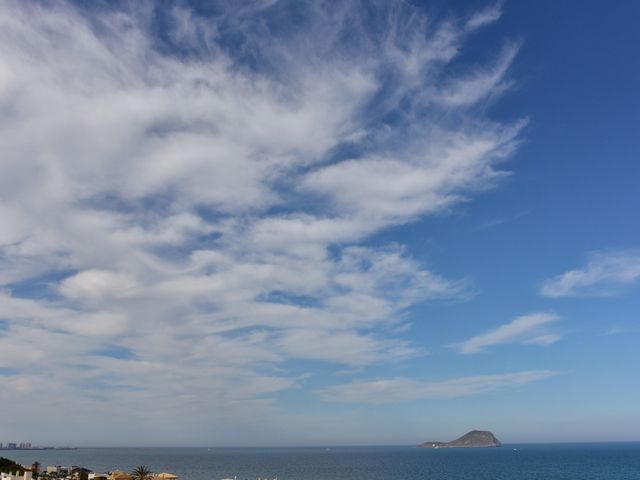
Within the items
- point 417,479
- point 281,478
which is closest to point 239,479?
point 281,478

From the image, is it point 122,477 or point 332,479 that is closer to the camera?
point 122,477

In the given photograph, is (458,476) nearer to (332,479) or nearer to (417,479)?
(417,479)

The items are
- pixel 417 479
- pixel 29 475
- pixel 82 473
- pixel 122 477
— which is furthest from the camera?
pixel 417 479

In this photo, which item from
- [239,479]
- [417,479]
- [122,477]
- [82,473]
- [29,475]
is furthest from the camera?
[239,479]

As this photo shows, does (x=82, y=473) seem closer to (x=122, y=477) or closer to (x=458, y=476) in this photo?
(x=122, y=477)

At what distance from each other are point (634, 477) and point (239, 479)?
273 ft

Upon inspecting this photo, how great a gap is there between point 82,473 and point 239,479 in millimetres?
48556

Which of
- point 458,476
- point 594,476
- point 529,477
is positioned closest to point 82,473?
point 458,476

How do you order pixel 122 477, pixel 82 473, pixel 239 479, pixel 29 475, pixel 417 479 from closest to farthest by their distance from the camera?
1. pixel 29 475
2. pixel 122 477
3. pixel 82 473
4. pixel 417 479
5. pixel 239 479

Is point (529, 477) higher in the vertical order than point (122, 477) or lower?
lower

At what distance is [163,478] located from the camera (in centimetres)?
6269

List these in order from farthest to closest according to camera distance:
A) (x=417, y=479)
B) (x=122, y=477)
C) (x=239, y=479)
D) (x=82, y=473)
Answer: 1. (x=239, y=479)
2. (x=417, y=479)
3. (x=82, y=473)
4. (x=122, y=477)

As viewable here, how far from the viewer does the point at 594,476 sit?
109 meters

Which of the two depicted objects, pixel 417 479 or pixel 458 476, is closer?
pixel 417 479
